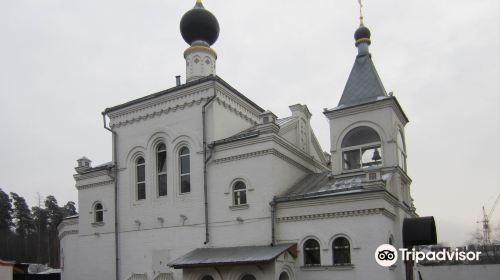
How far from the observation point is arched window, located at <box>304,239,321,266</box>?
16.7 m

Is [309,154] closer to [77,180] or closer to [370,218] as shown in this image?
[370,218]

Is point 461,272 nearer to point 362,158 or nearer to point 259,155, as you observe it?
point 362,158

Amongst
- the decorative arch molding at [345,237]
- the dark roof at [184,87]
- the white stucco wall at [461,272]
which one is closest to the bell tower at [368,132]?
the decorative arch molding at [345,237]

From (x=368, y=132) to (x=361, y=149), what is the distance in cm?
70

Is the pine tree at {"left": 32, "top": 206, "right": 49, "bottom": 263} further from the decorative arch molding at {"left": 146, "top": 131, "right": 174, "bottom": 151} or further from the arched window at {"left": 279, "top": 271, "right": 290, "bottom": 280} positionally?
the arched window at {"left": 279, "top": 271, "right": 290, "bottom": 280}

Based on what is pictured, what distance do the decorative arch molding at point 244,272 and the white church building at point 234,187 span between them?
0.15 ft

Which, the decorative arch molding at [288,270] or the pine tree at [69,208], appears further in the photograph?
the pine tree at [69,208]

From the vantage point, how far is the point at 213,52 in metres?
23.1

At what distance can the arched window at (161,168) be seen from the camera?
20.6 meters

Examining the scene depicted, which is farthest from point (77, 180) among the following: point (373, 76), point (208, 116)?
point (373, 76)

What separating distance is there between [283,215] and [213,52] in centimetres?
909

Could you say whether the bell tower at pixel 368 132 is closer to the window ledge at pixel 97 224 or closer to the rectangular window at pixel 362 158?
the rectangular window at pixel 362 158

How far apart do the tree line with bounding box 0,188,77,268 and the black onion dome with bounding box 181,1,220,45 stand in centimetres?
3780

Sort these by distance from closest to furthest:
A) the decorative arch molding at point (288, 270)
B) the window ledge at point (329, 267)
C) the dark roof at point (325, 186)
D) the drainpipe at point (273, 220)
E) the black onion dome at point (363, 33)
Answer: the window ledge at point (329, 267) < the decorative arch molding at point (288, 270) < the dark roof at point (325, 186) < the drainpipe at point (273, 220) < the black onion dome at point (363, 33)
